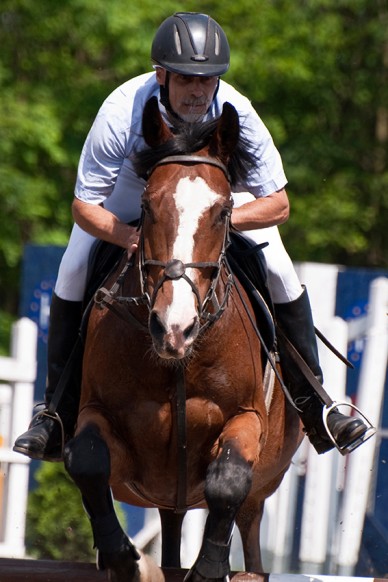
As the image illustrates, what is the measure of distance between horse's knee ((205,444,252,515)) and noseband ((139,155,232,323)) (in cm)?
52

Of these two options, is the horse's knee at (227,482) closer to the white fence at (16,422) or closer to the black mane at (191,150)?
the black mane at (191,150)

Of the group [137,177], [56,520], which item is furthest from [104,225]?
[56,520]

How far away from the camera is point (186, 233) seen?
378 centimetres

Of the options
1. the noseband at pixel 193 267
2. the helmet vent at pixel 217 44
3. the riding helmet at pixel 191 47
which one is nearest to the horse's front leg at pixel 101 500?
the noseband at pixel 193 267

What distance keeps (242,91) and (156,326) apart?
12740 mm

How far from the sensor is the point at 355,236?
17078 mm

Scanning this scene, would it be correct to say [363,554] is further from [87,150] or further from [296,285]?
[87,150]

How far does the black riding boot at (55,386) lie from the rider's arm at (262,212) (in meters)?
0.96

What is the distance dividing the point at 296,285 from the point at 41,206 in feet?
30.7

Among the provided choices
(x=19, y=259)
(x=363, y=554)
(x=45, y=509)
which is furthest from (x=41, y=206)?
(x=363, y=554)

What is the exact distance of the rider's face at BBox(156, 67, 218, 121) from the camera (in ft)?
14.0

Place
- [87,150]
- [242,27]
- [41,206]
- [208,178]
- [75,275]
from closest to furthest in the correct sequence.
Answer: [208,178], [87,150], [75,275], [41,206], [242,27]

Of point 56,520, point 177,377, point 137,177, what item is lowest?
point 56,520

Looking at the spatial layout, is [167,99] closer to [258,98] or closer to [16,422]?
[16,422]
